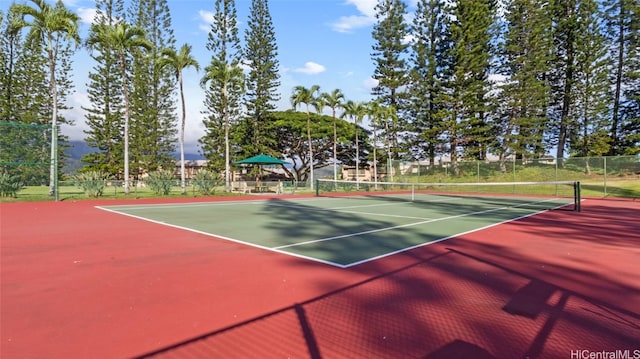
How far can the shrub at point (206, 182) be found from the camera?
909 inches

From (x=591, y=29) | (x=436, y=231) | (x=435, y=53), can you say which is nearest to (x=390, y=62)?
(x=435, y=53)

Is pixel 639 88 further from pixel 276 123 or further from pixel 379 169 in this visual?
pixel 276 123

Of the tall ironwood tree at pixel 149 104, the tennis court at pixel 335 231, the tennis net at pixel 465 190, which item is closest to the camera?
the tennis court at pixel 335 231

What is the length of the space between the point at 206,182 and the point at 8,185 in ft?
31.6

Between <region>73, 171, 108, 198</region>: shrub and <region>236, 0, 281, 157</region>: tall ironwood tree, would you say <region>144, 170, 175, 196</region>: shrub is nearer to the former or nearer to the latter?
<region>73, 171, 108, 198</region>: shrub

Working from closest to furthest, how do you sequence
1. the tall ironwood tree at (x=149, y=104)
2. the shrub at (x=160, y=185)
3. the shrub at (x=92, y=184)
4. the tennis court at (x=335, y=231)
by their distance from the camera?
the tennis court at (x=335, y=231)
the shrub at (x=92, y=184)
the shrub at (x=160, y=185)
the tall ironwood tree at (x=149, y=104)

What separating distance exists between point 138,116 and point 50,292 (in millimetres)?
41788

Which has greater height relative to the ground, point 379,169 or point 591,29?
point 591,29

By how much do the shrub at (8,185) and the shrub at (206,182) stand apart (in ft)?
28.3

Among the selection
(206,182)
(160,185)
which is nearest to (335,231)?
(206,182)

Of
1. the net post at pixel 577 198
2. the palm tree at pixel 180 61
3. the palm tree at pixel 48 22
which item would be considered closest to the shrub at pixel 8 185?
the palm tree at pixel 48 22

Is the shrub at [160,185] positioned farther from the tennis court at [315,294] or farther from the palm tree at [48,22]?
the tennis court at [315,294]

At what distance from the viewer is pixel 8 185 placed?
667 inches

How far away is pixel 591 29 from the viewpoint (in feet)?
114
